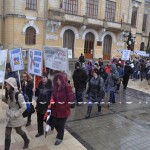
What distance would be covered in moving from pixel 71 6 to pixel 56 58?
726 inches

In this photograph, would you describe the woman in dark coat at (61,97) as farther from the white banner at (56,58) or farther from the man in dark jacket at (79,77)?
the man in dark jacket at (79,77)

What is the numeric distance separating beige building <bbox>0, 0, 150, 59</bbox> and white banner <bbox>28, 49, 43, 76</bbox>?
611 inches

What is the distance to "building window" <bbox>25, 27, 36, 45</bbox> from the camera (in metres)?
22.1

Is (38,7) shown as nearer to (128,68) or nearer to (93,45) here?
(93,45)

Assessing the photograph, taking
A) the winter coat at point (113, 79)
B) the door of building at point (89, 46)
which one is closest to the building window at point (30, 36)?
the door of building at point (89, 46)

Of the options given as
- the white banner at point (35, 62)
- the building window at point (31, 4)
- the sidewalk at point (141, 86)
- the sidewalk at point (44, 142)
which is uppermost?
the building window at point (31, 4)

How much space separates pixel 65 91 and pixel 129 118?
11.1 feet

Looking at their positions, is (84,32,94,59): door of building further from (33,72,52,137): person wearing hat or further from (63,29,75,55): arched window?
(33,72,52,137): person wearing hat

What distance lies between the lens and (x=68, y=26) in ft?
79.8

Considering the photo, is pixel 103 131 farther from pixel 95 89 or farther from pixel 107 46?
pixel 107 46

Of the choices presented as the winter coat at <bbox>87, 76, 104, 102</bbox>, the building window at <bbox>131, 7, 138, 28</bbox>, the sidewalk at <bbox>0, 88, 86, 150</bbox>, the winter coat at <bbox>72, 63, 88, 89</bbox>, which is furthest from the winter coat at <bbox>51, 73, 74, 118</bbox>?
the building window at <bbox>131, 7, 138, 28</bbox>

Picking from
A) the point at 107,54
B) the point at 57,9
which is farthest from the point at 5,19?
the point at 107,54

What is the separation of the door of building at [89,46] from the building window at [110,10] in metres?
3.11

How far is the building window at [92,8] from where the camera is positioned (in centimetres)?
2541
